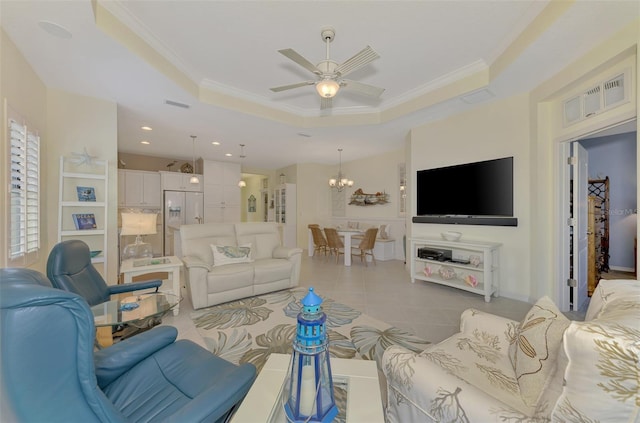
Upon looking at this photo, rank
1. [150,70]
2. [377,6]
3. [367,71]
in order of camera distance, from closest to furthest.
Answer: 1. [377,6]
2. [150,70]
3. [367,71]

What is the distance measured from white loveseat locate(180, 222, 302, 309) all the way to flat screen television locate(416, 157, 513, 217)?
2.44 metres

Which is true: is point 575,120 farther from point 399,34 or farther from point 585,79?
point 399,34

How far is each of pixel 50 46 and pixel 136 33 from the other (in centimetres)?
70

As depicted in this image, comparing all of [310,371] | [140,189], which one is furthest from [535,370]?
[140,189]

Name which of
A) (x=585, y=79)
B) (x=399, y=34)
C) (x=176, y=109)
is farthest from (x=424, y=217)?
(x=176, y=109)

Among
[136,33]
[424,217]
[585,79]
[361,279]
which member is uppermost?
[136,33]

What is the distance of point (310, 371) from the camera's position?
0.90 meters

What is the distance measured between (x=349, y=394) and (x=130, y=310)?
175 centimetres

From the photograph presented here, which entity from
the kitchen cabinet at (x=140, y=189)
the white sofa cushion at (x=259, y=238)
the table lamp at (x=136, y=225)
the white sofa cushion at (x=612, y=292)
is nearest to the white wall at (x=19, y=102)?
the table lamp at (x=136, y=225)

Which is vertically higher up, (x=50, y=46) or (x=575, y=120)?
(x=50, y=46)

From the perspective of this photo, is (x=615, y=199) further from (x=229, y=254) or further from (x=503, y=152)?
(x=229, y=254)

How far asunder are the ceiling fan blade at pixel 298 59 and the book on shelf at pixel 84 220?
10.3 ft

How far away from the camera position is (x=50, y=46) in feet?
7.43

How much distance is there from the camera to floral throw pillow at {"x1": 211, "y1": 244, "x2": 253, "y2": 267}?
3.46 meters
